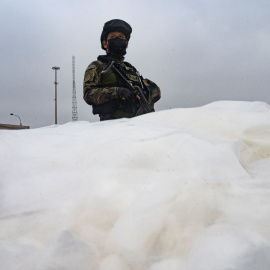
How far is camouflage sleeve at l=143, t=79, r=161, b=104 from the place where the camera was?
3.16 meters

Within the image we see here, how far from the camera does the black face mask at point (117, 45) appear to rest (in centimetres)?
Answer: 298

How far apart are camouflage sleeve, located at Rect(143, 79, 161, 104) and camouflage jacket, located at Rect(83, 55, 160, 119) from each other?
0.52 feet

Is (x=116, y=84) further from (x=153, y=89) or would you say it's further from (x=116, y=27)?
(x=116, y=27)

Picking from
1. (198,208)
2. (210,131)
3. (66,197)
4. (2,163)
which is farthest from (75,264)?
(210,131)

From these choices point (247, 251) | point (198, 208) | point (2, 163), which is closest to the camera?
point (247, 251)

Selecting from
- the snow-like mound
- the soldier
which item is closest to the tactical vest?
the soldier

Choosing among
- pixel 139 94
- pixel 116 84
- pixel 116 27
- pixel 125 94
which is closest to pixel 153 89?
pixel 139 94

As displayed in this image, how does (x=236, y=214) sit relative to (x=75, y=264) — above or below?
above

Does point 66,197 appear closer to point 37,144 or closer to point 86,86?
point 37,144

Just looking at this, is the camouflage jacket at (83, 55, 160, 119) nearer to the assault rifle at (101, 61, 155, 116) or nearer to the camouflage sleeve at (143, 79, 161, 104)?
the assault rifle at (101, 61, 155, 116)

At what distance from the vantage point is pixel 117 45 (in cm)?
298

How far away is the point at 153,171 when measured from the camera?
2.98 feet

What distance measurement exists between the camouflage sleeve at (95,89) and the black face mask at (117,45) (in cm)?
31

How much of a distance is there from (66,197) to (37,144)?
38 centimetres
